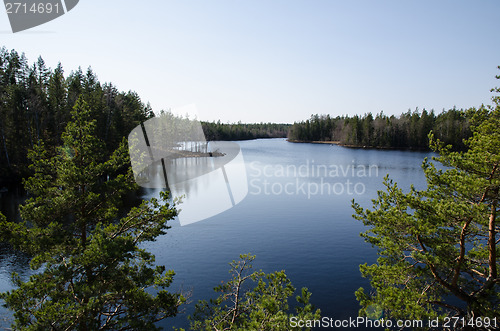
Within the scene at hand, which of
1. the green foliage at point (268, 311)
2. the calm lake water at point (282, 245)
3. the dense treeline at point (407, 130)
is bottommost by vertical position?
the calm lake water at point (282, 245)

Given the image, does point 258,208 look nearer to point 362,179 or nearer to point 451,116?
point 362,179

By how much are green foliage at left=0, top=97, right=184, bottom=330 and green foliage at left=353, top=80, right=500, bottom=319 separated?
29.0 feet

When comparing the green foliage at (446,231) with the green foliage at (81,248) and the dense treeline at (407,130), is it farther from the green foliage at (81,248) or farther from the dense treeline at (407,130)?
the dense treeline at (407,130)

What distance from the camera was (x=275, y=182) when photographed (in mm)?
61562

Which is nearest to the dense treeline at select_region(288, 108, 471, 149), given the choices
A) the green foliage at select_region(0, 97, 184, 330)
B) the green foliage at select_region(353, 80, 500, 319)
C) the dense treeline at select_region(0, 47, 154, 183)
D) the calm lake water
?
the calm lake water

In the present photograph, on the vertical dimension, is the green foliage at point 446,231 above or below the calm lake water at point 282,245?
above

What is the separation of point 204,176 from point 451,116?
115 meters

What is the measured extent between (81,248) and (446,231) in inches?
561

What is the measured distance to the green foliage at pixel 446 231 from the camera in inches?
462

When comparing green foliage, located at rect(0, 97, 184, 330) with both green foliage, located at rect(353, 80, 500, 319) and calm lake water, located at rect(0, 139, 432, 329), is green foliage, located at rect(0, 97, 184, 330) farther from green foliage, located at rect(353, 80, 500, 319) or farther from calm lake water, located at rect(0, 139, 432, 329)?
calm lake water, located at rect(0, 139, 432, 329)

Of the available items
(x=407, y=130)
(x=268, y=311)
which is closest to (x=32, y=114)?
(x=268, y=311)

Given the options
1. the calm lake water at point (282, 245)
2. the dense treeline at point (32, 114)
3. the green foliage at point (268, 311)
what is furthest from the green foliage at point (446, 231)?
the dense treeline at point (32, 114)

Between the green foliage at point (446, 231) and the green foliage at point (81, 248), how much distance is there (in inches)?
348

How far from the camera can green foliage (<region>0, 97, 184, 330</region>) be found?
33.0 feet
